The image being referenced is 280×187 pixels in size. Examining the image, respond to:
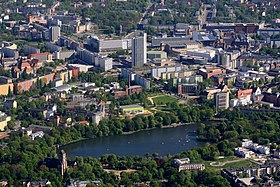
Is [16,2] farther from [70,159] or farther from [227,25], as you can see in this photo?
[70,159]

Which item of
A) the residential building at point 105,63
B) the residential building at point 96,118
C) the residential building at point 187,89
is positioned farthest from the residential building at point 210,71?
the residential building at point 96,118

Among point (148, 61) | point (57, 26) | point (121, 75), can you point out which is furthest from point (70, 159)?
point (57, 26)

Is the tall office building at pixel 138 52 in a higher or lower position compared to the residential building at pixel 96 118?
higher

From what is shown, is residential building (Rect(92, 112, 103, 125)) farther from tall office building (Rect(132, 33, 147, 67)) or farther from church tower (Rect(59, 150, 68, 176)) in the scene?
tall office building (Rect(132, 33, 147, 67))

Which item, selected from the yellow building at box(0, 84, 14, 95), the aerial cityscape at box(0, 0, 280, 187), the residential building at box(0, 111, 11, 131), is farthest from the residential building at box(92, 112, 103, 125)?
the yellow building at box(0, 84, 14, 95)

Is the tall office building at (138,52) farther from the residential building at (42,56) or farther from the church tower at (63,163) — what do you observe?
the church tower at (63,163)

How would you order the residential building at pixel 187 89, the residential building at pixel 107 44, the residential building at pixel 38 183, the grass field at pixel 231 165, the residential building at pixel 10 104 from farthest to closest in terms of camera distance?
the residential building at pixel 107 44 < the residential building at pixel 187 89 < the residential building at pixel 10 104 < the grass field at pixel 231 165 < the residential building at pixel 38 183
